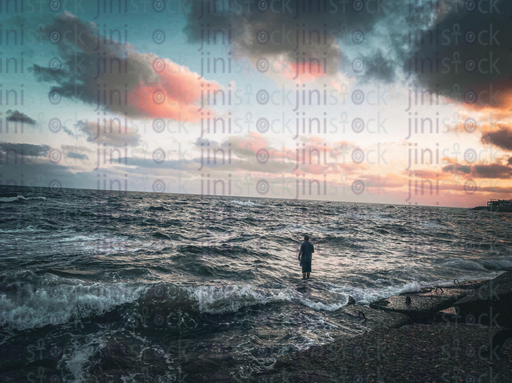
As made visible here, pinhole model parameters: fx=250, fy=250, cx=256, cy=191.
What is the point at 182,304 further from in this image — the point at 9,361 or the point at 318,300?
the point at 318,300

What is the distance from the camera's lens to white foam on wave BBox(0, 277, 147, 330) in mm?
6930

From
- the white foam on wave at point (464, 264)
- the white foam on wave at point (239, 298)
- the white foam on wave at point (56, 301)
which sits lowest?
the white foam on wave at point (464, 264)

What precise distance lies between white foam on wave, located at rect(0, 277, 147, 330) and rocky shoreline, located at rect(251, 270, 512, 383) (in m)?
5.70

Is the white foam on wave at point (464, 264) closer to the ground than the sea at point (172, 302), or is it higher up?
closer to the ground

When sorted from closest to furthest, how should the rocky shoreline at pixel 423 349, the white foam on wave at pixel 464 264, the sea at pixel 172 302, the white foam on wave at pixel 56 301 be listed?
the rocky shoreline at pixel 423 349
the sea at pixel 172 302
the white foam on wave at pixel 56 301
the white foam on wave at pixel 464 264

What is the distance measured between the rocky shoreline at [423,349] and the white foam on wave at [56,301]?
5.70 meters

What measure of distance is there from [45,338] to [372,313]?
29.6 feet

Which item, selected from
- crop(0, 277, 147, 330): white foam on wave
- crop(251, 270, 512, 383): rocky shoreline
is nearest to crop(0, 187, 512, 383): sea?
crop(0, 277, 147, 330): white foam on wave

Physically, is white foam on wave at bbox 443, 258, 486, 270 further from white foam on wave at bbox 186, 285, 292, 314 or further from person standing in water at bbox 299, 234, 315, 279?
white foam on wave at bbox 186, 285, 292, 314

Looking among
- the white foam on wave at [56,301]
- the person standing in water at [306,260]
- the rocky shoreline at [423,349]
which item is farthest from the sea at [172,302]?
the rocky shoreline at [423,349]

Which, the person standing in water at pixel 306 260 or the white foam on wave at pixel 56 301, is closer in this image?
the white foam on wave at pixel 56 301

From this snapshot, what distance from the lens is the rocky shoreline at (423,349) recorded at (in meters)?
4.50

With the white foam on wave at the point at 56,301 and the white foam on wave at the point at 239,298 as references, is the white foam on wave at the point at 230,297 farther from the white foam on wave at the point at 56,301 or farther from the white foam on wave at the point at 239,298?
the white foam on wave at the point at 56,301

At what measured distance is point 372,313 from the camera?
26.0 feet
